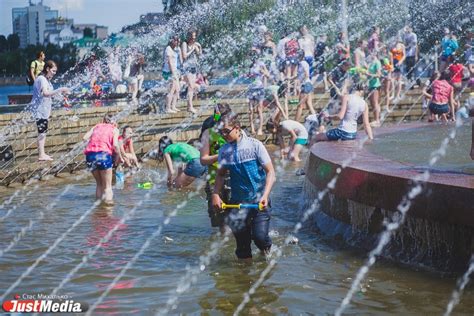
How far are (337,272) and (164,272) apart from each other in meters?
1.46

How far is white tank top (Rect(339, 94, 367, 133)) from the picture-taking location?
13391 mm

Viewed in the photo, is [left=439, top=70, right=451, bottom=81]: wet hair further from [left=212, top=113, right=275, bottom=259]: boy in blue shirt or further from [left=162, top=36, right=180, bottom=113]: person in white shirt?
[left=212, top=113, right=275, bottom=259]: boy in blue shirt

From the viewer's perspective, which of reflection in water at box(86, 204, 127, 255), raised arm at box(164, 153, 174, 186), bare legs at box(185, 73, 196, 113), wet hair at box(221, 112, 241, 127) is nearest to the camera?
wet hair at box(221, 112, 241, 127)

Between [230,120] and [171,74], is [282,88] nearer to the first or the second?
[171,74]

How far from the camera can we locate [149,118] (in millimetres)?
19391

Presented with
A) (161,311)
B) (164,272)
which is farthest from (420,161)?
(161,311)

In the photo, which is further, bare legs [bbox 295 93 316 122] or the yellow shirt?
bare legs [bbox 295 93 316 122]

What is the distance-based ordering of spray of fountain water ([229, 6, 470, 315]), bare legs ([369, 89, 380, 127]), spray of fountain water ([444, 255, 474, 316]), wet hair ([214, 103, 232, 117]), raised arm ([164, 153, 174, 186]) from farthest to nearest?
bare legs ([369, 89, 380, 127]) → raised arm ([164, 153, 174, 186]) → wet hair ([214, 103, 232, 117]) → spray of fountain water ([229, 6, 470, 315]) → spray of fountain water ([444, 255, 474, 316])

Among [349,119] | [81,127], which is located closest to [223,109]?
[349,119]

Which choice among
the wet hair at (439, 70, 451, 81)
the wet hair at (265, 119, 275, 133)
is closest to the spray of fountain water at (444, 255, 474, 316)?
the wet hair at (265, 119, 275, 133)

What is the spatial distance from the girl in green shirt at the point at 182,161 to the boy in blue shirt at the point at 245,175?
15.0 ft

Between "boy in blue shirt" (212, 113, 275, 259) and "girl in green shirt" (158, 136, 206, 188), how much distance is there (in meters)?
4.56

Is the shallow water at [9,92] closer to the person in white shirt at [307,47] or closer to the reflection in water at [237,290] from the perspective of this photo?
the person in white shirt at [307,47]

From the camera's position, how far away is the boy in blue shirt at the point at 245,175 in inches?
304
